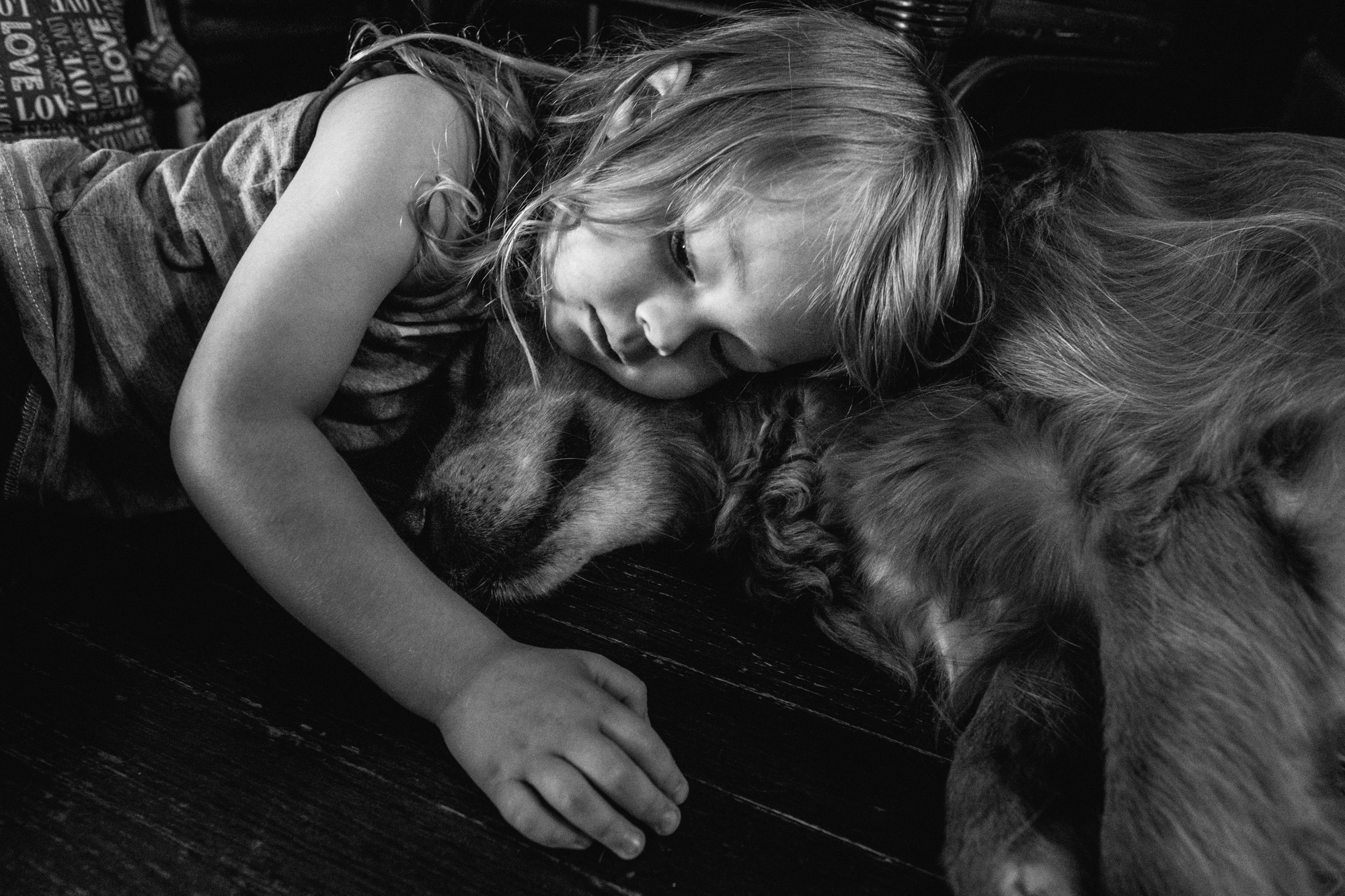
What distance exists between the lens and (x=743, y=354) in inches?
37.3

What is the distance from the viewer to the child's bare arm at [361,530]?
663 mm

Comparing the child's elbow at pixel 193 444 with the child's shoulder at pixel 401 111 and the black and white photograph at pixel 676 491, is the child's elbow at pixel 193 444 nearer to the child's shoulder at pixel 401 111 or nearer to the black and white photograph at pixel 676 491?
the black and white photograph at pixel 676 491

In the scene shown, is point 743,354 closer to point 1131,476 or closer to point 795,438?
point 795,438

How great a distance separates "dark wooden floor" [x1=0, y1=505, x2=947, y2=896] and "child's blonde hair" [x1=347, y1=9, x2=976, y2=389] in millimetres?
341

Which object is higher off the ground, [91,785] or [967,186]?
[967,186]

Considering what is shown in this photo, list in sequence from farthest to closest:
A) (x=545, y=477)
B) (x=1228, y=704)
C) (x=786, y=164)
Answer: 1. (x=545, y=477)
2. (x=786, y=164)
3. (x=1228, y=704)

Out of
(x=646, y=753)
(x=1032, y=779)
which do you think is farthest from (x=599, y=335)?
(x=1032, y=779)

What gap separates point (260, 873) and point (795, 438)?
633mm

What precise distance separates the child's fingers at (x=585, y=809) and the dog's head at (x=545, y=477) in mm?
297

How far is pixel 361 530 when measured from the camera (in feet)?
2.52

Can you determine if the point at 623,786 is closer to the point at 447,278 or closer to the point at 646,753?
Result: the point at 646,753

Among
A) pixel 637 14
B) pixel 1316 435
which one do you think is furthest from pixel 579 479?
pixel 637 14

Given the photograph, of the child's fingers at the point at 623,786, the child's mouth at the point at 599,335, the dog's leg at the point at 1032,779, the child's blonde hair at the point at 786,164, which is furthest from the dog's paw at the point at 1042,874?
the child's mouth at the point at 599,335

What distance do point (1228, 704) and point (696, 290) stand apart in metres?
0.54
